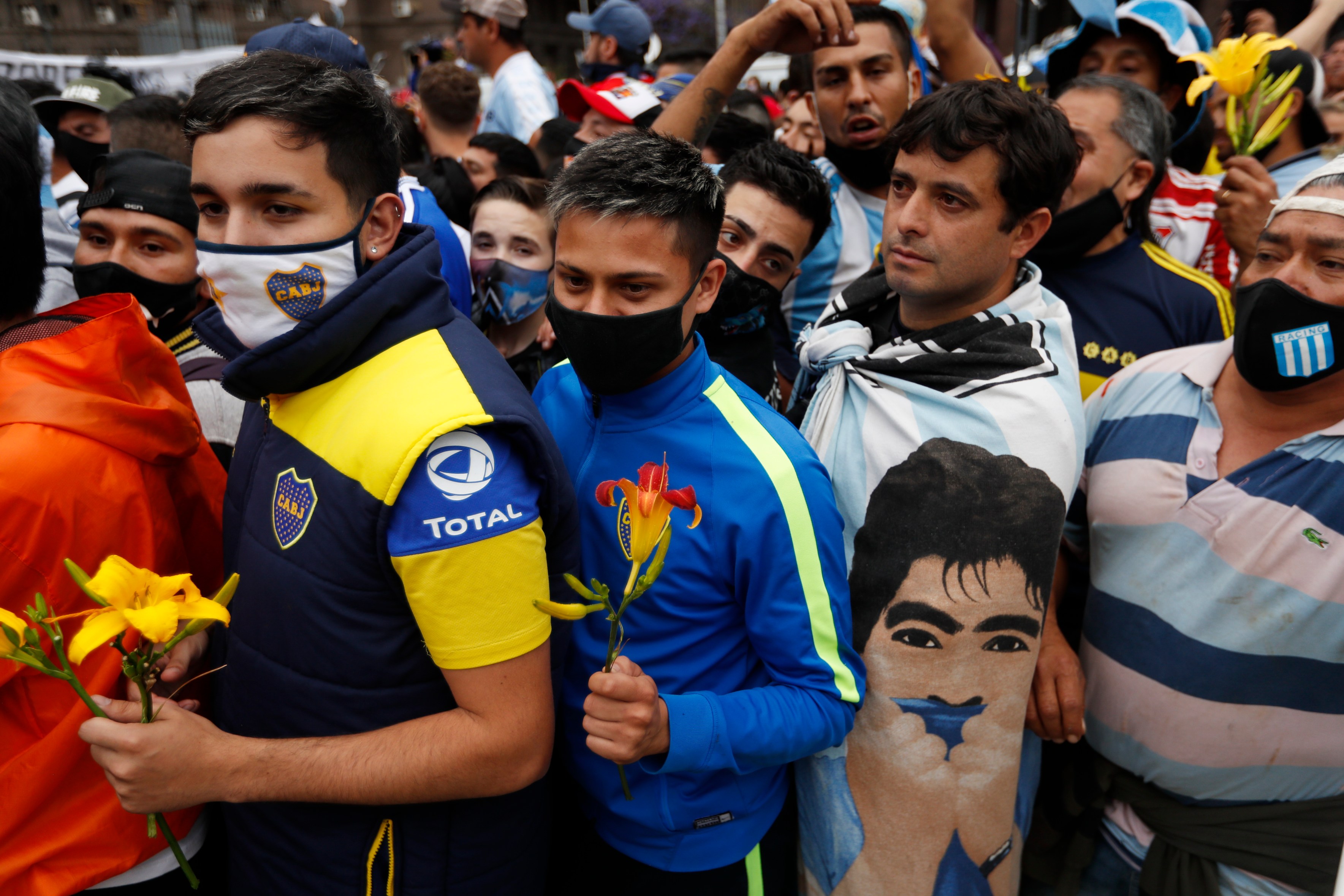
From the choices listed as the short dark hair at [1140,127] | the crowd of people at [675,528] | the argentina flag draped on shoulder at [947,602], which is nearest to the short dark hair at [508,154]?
the crowd of people at [675,528]

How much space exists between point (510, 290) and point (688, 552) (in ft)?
6.14

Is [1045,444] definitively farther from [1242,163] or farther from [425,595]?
[1242,163]

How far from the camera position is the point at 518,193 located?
11.1 ft

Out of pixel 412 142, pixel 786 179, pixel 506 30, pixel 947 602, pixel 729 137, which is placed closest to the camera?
pixel 947 602

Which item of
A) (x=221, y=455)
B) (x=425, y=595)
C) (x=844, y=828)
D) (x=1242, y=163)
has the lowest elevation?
(x=844, y=828)

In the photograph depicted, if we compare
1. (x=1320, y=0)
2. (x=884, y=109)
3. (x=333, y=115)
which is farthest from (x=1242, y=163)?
(x=333, y=115)

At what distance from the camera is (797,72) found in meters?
5.71

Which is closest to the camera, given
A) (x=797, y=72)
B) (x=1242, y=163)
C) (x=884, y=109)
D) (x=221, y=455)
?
(x=221, y=455)

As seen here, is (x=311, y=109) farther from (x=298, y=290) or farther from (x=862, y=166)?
(x=862, y=166)

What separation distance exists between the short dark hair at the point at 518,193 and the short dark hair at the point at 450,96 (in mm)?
2422

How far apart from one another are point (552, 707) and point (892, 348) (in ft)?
4.19

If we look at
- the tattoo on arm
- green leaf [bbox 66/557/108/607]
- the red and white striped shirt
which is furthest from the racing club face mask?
the red and white striped shirt

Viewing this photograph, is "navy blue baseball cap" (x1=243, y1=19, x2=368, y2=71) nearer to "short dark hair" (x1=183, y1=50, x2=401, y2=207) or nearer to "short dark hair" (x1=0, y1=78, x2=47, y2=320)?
"short dark hair" (x1=0, y1=78, x2=47, y2=320)

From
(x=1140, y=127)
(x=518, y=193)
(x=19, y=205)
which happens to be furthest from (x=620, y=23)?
(x=19, y=205)
